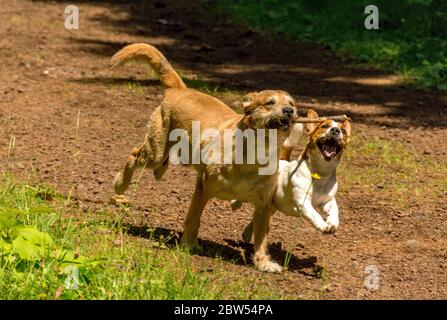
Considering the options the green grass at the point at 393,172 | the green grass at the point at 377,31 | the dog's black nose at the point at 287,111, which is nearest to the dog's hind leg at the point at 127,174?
the dog's black nose at the point at 287,111

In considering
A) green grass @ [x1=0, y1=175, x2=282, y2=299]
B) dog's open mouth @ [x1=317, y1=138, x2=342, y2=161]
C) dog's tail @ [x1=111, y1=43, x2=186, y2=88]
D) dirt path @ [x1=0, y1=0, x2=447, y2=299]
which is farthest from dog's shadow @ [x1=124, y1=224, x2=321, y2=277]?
dog's tail @ [x1=111, y1=43, x2=186, y2=88]

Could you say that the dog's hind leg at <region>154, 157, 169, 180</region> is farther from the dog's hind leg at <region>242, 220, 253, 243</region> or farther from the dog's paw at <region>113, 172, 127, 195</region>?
the dog's hind leg at <region>242, 220, 253, 243</region>

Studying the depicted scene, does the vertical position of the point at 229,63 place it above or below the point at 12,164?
above

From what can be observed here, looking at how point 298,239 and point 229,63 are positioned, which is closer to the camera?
point 298,239

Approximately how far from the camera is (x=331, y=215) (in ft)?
23.6

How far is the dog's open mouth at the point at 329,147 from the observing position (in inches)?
281

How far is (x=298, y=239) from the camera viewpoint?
25.8 ft

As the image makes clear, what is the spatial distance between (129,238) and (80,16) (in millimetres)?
10565

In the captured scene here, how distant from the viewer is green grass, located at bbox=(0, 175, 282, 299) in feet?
18.5

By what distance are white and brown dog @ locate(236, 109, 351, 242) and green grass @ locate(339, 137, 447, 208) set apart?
1.60 meters

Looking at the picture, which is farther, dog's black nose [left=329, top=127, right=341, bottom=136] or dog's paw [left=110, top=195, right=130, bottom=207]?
dog's paw [left=110, top=195, right=130, bottom=207]

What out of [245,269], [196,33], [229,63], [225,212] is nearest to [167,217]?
[225,212]
